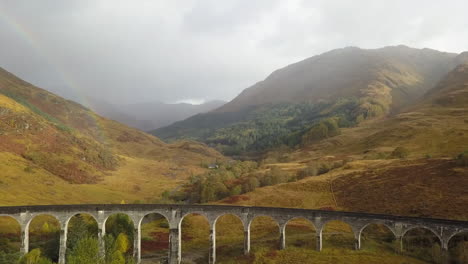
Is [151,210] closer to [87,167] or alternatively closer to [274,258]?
[274,258]

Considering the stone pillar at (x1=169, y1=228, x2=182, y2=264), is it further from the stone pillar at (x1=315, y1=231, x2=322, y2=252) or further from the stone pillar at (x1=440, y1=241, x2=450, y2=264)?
the stone pillar at (x1=440, y1=241, x2=450, y2=264)

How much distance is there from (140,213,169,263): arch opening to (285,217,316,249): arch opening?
80.6ft

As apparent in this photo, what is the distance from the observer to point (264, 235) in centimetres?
6881

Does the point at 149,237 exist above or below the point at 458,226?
below

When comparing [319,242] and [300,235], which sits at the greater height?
[319,242]

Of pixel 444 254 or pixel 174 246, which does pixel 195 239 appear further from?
pixel 444 254

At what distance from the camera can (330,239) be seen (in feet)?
197

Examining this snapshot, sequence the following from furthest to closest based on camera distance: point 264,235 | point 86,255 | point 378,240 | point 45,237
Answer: point 45,237 → point 264,235 → point 378,240 → point 86,255

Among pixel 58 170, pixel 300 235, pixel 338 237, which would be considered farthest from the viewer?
pixel 58 170

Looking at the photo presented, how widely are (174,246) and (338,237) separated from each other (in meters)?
30.2

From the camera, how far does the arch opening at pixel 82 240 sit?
134 ft

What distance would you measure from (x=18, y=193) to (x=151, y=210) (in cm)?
5786

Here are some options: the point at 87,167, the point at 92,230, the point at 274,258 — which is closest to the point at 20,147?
the point at 87,167

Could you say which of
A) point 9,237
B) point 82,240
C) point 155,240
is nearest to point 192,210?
point 155,240
